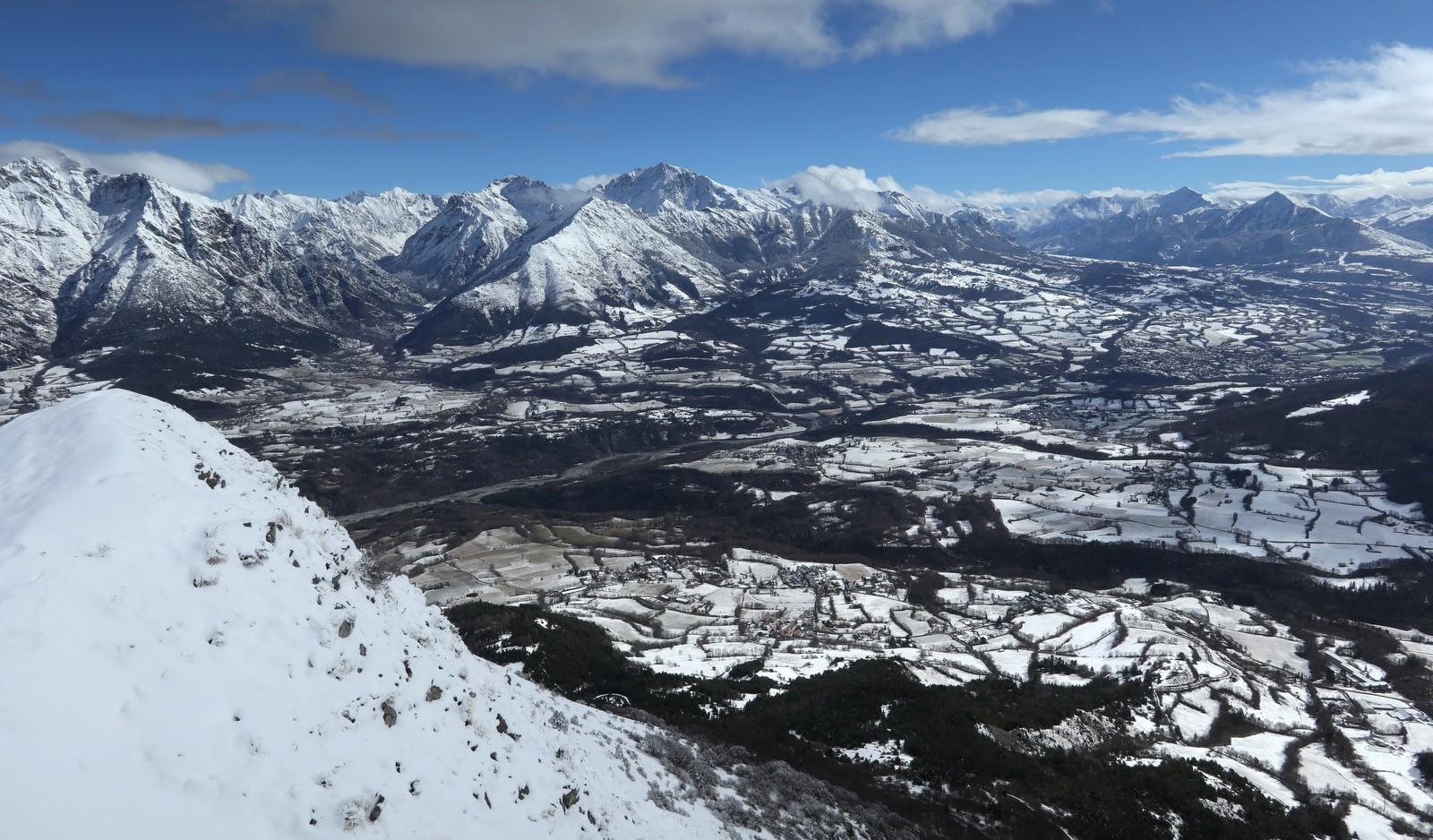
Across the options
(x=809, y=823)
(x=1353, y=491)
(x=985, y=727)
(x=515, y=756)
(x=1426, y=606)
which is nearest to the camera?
(x=515, y=756)

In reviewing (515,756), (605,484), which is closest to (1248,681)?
(515,756)

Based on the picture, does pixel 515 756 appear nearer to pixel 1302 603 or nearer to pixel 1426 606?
pixel 1302 603

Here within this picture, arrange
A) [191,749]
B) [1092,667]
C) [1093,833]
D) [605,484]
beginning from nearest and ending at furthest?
1. [191,749]
2. [1093,833]
3. [1092,667]
4. [605,484]
